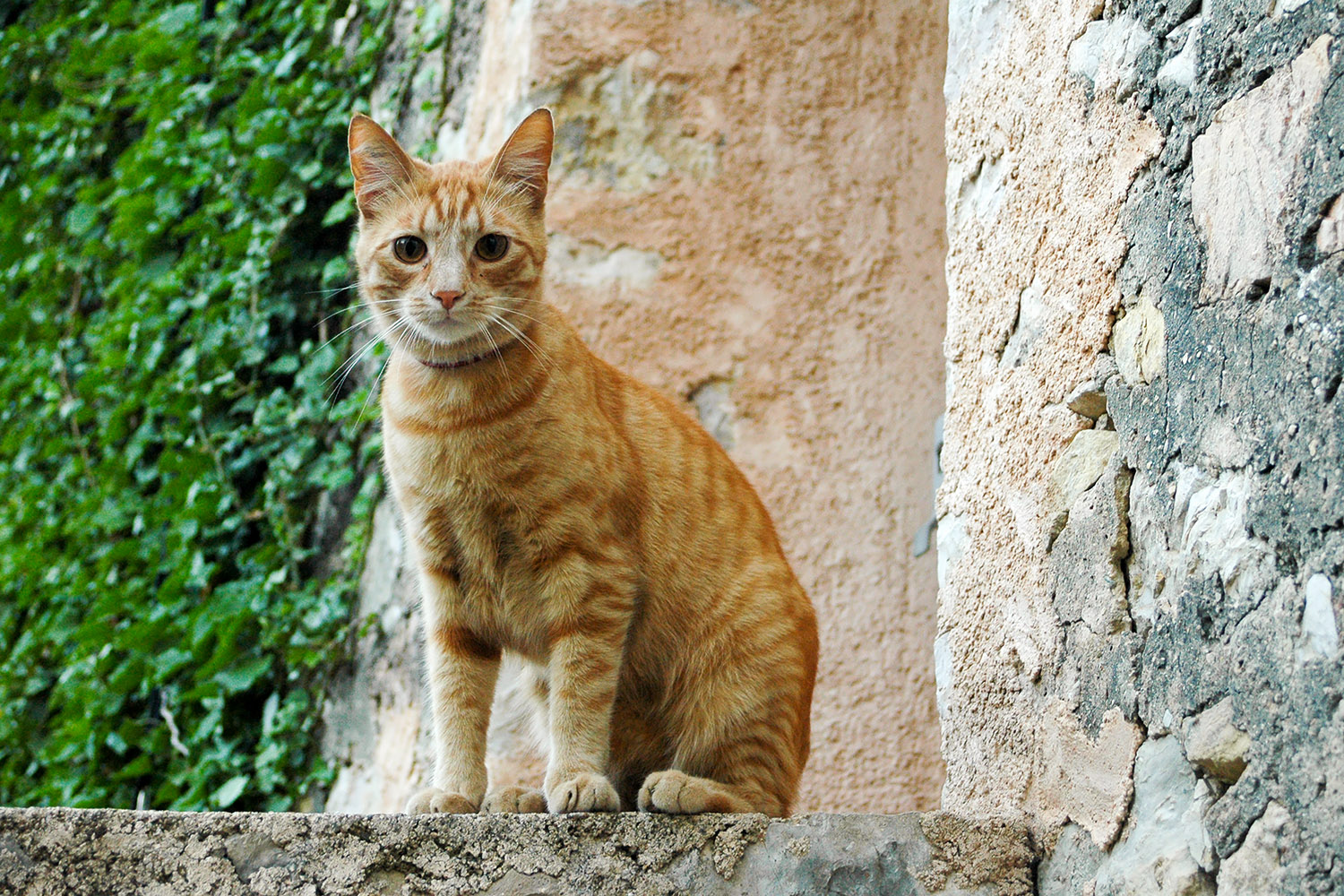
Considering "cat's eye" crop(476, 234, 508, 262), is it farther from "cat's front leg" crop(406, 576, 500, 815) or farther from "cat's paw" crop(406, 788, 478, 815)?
"cat's paw" crop(406, 788, 478, 815)

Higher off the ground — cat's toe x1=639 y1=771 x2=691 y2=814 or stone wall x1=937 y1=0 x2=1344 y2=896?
stone wall x1=937 y1=0 x2=1344 y2=896

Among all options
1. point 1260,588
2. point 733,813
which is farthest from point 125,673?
point 1260,588

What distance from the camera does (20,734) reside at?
16.0 feet

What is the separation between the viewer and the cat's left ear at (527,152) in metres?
2.71

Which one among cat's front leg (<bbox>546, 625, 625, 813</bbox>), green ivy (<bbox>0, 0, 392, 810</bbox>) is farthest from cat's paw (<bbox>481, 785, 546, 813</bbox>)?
green ivy (<bbox>0, 0, 392, 810</bbox>)

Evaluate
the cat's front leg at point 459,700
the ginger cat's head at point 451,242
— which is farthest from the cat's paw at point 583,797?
the ginger cat's head at point 451,242

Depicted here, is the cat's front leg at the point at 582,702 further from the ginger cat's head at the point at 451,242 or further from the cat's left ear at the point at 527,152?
the cat's left ear at the point at 527,152

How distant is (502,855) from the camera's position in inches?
76.9

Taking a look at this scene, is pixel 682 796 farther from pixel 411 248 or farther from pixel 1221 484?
pixel 411 248

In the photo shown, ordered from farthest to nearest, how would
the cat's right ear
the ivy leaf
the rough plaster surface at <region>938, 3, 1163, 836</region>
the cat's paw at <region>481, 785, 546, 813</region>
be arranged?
the ivy leaf < the cat's right ear < the cat's paw at <region>481, 785, 546, 813</region> < the rough plaster surface at <region>938, 3, 1163, 836</region>

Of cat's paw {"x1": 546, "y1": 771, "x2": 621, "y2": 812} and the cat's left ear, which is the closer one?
cat's paw {"x1": 546, "y1": 771, "x2": 621, "y2": 812}

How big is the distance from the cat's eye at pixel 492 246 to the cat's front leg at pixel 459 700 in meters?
0.71

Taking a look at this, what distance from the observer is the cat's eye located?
8.64 feet

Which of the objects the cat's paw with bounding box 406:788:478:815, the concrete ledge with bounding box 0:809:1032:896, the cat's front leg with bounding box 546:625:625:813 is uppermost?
the cat's front leg with bounding box 546:625:625:813
